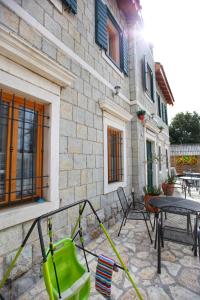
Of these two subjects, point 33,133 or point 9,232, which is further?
Result: point 33,133

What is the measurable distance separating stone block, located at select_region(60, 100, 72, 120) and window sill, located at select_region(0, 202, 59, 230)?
139cm

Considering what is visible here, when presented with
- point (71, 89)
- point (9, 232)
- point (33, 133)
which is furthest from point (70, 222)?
point (71, 89)

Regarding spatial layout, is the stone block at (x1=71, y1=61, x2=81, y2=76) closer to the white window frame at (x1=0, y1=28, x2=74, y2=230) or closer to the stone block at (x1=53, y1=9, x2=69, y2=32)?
the white window frame at (x1=0, y1=28, x2=74, y2=230)

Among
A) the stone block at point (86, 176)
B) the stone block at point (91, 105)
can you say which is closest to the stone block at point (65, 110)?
the stone block at point (91, 105)

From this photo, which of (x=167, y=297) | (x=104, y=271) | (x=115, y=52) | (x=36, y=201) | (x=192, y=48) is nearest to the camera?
(x=104, y=271)

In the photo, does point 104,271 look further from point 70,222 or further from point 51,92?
point 51,92

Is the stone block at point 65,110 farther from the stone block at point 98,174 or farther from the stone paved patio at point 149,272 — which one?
the stone paved patio at point 149,272

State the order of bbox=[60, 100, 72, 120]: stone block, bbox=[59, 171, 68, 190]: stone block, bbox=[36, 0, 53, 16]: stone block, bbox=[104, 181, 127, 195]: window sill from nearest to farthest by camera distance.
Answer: bbox=[36, 0, 53, 16]: stone block < bbox=[59, 171, 68, 190]: stone block < bbox=[60, 100, 72, 120]: stone block < bbox=[104, 181, 127, 195]: window sill

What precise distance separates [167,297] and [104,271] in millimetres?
915

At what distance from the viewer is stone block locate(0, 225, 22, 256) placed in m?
1.72

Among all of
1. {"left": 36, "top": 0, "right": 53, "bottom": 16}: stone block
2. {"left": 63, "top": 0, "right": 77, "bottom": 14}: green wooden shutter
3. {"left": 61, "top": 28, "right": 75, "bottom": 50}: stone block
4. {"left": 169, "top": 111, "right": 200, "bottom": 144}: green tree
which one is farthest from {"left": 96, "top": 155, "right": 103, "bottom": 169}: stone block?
{"left": 169, "top": 111, "right": 200, "bottom": 144}: green tree

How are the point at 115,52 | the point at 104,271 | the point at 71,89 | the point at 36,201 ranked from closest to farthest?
the point at 104,271 → the point at 36,201 → the point at 71,89 → the point at 115,52

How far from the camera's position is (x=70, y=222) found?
8.55 feet

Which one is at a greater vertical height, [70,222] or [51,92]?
[51,92]
